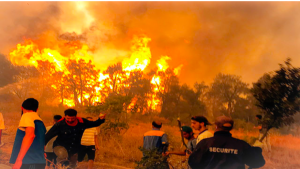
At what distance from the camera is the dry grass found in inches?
315

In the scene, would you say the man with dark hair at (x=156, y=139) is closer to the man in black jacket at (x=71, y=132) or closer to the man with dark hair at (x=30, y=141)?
the man in black jacket at (x=71, y=132)

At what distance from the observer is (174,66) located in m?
9.74

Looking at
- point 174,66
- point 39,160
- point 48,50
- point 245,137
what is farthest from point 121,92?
point 39,160

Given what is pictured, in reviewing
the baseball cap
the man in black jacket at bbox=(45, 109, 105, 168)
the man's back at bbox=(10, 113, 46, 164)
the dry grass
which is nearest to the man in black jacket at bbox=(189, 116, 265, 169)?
the baseball cap

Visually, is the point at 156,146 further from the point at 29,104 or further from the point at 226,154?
the point at 29,104

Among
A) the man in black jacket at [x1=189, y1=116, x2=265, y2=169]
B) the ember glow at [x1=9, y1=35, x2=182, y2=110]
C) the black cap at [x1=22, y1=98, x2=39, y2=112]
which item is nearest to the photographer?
the man in black jacket at [x1=189, y1=116, x2=265, y2=169]

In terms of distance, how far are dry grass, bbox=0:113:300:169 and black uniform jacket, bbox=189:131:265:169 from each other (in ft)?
15.4

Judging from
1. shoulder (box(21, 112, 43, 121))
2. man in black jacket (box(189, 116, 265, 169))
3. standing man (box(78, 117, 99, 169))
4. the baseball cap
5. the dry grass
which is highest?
shoulder (box(21, 112, 43, 121))

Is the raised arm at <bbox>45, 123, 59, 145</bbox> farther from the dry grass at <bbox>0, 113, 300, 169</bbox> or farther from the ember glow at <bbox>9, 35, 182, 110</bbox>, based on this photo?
the ember glow at <bbox>9, 35, 182, 110</bbox>

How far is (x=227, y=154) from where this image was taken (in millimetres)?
3164

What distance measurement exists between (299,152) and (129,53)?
7.71 meters

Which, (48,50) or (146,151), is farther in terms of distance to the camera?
(48,50)

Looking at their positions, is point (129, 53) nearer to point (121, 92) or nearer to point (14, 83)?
point (121, 92)

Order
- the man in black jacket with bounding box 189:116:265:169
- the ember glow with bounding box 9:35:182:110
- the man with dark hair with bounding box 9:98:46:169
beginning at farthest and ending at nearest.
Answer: the ember glow with bounding box 9:35:182:110
the man with dark hair with bounding box 9:98:46:169
the man in black jacket with bounding box 189:116:265:169
